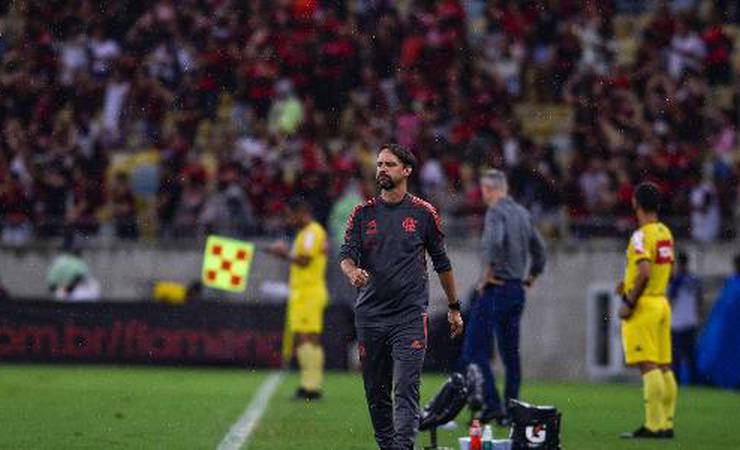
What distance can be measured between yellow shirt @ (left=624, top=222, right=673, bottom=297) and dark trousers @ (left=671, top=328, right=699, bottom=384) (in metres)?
9.97

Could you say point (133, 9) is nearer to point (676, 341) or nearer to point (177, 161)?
point (177, 161)

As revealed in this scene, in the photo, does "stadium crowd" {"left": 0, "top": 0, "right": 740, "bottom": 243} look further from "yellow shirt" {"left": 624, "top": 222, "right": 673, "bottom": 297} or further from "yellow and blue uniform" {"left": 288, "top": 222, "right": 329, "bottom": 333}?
"yellow shirt" {"left": 624, "top": 222, "right": 673, "bottom": 297}

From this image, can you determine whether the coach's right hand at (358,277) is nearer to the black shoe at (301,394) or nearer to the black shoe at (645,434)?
the black shoe at (645,434)

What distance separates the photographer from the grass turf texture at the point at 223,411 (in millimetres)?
13430

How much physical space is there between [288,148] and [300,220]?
28.2ft

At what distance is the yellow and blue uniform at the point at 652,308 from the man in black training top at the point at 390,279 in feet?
12.6

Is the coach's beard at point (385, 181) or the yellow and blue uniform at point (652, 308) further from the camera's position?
the yellow and blue uniform at point (652, 308)

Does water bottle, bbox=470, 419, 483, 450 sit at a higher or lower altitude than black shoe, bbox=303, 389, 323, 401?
lower

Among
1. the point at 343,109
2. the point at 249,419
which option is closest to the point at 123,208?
the point at 343,109

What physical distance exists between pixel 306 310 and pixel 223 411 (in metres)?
2.28

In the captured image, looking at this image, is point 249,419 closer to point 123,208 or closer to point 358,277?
point 358,277

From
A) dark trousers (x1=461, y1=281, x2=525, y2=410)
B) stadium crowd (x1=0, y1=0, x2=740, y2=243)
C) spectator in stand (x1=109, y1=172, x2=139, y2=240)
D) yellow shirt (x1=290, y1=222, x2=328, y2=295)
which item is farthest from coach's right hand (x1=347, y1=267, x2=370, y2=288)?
spectator in stand (x1=109, y1=172, x2=139, y2=240)

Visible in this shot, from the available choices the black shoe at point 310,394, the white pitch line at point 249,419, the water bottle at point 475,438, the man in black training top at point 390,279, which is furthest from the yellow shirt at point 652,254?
the black shoe at point 310,394

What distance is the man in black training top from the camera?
10523 millimetres
